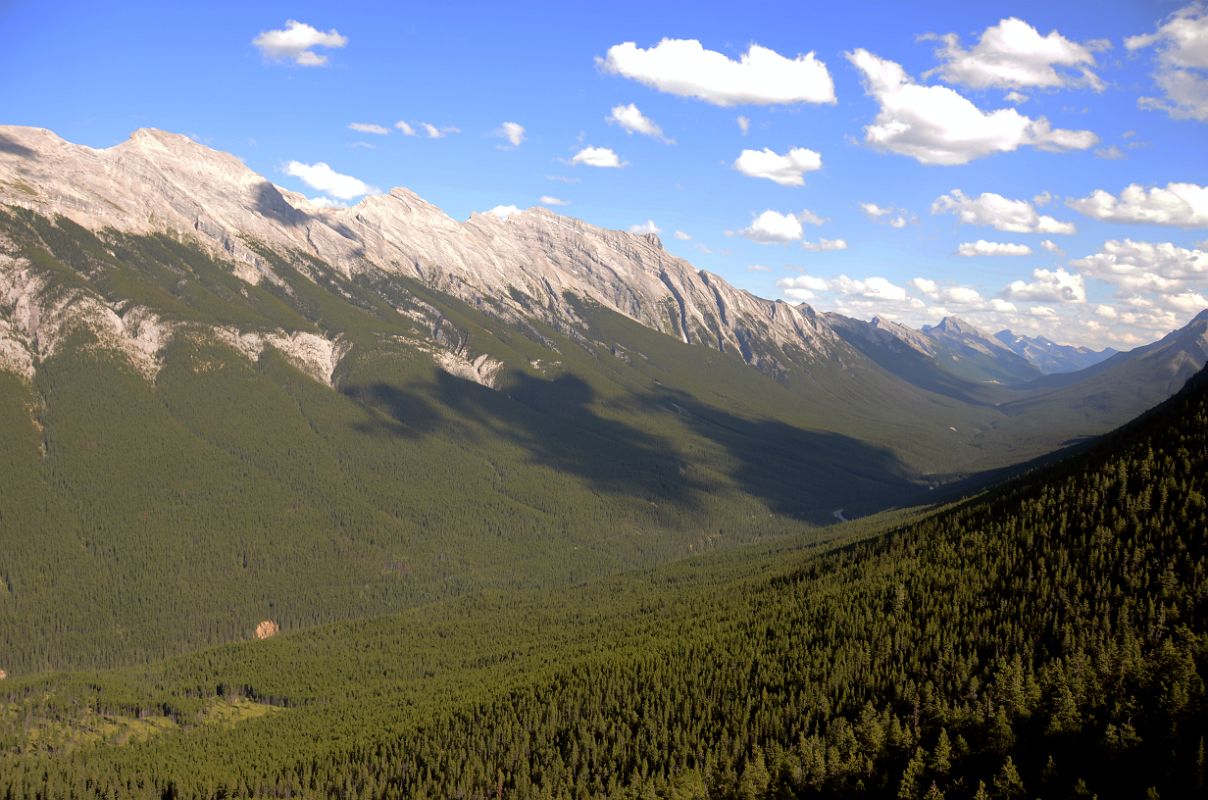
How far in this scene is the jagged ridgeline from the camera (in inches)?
4611

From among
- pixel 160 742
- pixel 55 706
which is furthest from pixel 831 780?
pixel 55 706

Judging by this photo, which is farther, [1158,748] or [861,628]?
[861,628]

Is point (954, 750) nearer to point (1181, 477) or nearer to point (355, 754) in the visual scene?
point (1181, 477)

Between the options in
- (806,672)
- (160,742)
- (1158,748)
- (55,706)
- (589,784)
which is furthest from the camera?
(55,706)

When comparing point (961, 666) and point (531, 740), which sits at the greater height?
point (961, 666)

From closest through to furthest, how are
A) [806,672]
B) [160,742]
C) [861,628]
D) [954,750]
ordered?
[954,750] → [806,672] → [861,628] → [160,742]

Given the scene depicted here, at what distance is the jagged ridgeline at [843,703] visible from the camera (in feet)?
384

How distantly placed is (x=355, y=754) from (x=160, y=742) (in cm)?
4966

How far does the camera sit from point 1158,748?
10588 centimetres

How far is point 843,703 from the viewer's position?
472ft

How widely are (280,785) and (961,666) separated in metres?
117

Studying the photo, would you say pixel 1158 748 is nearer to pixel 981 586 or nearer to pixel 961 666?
pixel 961 666

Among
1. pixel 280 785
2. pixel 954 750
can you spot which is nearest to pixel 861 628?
pixel 954 750

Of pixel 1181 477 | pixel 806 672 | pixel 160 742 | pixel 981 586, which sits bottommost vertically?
pixel 160 742
